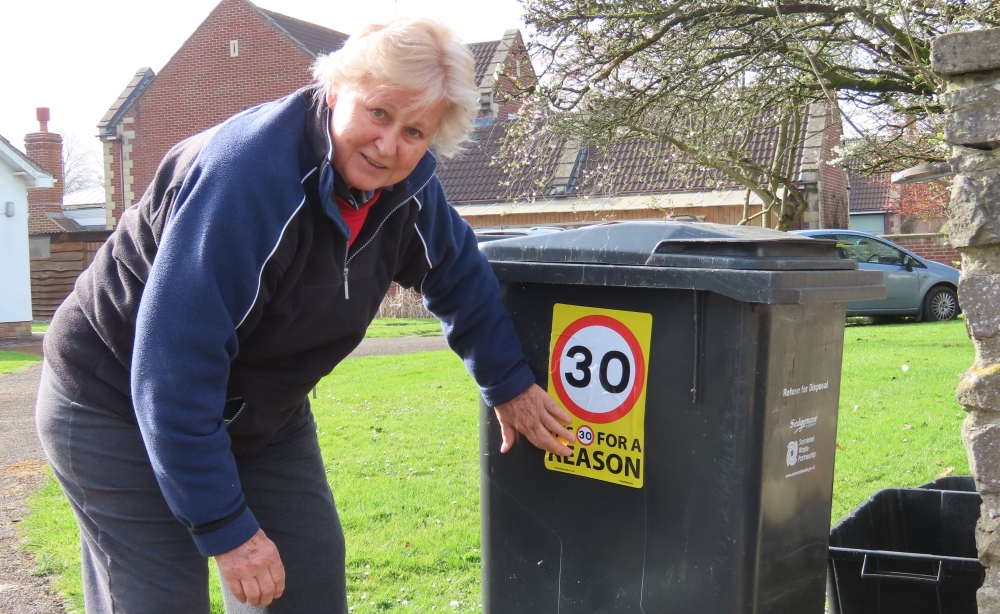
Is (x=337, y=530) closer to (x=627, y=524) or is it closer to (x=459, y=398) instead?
(x=627, y=524)

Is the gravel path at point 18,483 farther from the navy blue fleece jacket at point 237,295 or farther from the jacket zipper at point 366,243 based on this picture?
the jacket zipper at point 366,243

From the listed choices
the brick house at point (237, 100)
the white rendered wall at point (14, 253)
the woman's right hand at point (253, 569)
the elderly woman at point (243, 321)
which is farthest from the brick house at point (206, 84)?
the woman's right hand at point (253, 569)

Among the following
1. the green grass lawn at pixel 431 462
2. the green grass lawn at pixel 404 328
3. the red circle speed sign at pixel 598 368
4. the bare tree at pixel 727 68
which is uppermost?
the bare tree at pixel 727 68

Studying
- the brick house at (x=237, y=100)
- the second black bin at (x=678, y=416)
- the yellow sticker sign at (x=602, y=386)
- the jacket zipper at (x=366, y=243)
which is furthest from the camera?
the brick house at (x=237, y=100)

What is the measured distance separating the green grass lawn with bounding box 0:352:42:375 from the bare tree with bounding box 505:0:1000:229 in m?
Result: 7.44

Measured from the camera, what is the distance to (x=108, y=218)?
Answer: 29.0 m

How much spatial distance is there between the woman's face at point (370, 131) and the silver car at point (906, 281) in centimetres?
1328

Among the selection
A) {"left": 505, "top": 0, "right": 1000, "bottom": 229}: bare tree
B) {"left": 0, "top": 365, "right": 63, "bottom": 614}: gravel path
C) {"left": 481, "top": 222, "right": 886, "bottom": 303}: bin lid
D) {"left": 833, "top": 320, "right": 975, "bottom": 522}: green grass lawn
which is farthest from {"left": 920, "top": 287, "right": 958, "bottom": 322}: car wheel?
{"left": 481, "top": 222, "right": 886, "bottom": 303}: bin lid

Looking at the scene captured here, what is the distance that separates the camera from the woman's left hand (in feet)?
8.34

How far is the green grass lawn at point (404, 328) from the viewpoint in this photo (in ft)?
49.7

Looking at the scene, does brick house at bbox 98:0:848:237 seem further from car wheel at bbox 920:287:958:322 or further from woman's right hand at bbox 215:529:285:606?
woman's right hand at bbox 215:529:285:606

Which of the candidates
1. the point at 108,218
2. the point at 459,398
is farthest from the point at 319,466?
the point at 108,218

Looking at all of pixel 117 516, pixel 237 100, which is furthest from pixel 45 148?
pixel 117 516

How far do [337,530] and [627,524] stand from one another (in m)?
0.78
